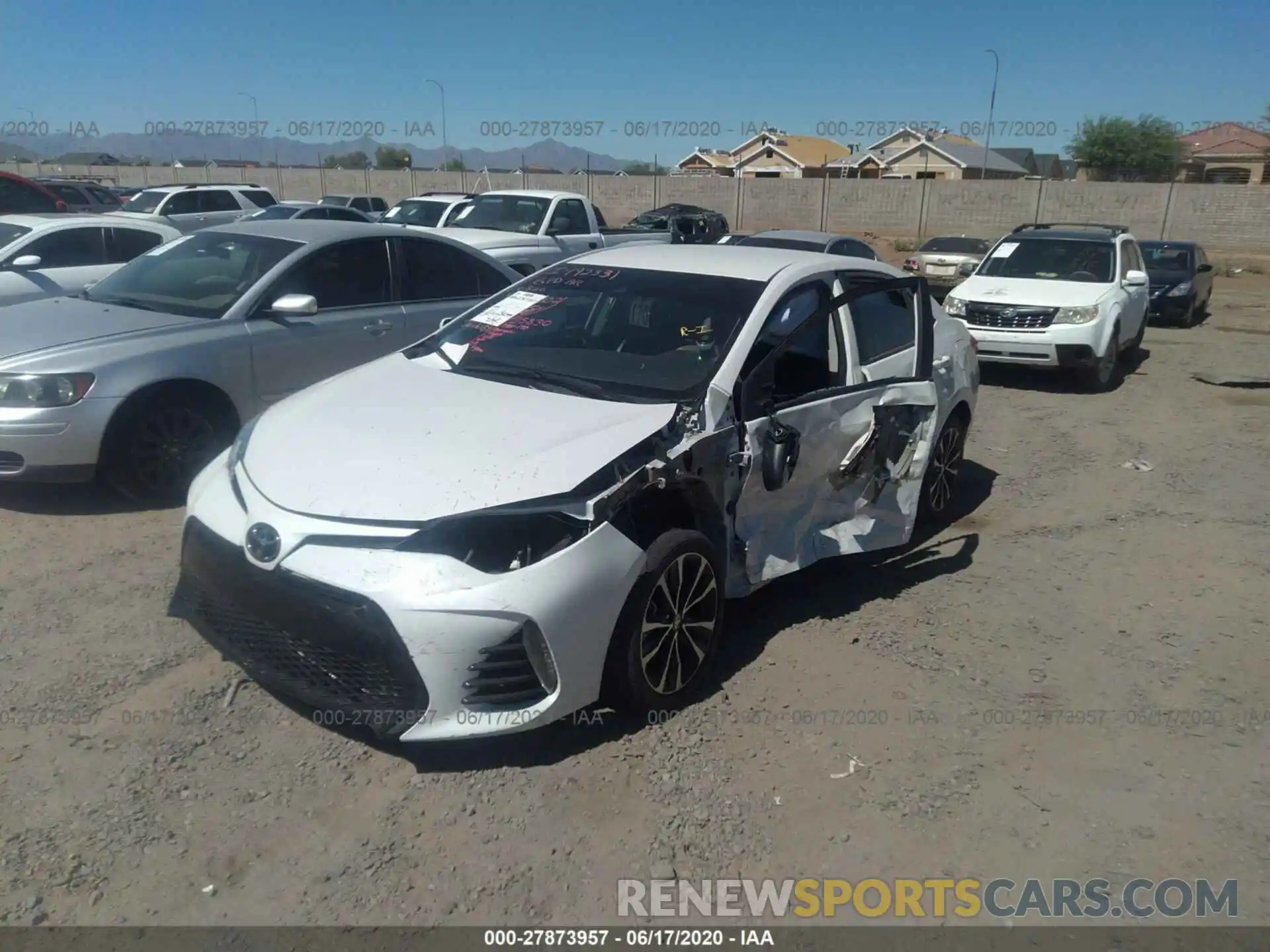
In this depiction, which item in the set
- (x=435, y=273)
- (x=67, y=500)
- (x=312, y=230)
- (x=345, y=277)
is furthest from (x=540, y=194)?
(x=67, y=500)

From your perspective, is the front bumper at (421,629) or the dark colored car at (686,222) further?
the dark colored car at (686,222)

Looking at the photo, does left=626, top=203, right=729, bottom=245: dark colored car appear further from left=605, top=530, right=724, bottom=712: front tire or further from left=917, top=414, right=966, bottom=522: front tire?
left=605, top=530, right=724, bottom=712: front tire

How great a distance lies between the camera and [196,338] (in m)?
5.59

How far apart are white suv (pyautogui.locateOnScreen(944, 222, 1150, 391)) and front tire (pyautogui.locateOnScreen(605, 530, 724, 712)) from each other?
6.85m

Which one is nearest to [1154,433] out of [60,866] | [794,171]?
[60,866]

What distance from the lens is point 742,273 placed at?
14.9 ft

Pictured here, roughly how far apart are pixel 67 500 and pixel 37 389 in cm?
81

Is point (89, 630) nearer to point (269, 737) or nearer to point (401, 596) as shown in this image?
point (269, 737)

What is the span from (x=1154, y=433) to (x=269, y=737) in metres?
8.03

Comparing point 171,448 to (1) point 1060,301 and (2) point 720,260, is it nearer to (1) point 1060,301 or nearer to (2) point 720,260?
(2) point 720,260

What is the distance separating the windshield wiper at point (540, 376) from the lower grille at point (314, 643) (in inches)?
54.8

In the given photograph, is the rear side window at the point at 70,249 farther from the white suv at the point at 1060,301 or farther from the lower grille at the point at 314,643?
the white suv at the point at 1060,301

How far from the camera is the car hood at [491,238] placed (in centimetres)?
1155

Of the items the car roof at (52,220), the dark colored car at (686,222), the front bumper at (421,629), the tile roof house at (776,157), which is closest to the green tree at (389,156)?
the tile roof house at (776,157)
